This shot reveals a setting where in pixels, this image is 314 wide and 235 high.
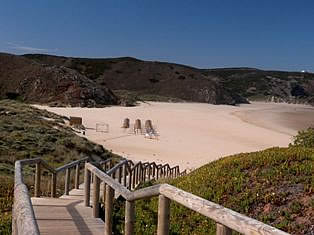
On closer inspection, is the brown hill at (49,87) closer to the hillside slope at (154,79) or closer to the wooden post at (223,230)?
the hillside slope at (154,79)

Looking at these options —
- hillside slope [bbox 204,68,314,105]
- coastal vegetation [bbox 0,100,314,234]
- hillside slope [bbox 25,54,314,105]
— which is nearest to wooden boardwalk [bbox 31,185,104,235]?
coastal vegetation [bbox 0,100,314,234]

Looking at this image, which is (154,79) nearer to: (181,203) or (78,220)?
(78,220)

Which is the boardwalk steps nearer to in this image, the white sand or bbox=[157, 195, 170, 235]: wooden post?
bbox=[157, 195, 170, 235]: wooden post

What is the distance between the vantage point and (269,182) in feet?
20.4

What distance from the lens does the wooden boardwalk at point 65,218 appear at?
531 cm

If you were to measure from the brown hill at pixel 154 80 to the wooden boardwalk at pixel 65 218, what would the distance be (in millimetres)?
68949

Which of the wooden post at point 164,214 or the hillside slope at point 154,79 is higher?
the hillside slope at point 154,79

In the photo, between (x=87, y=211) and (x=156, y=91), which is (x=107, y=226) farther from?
(x=156, y=91)

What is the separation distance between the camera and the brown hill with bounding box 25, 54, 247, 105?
84875 millimetres

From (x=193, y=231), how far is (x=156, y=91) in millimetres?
80782

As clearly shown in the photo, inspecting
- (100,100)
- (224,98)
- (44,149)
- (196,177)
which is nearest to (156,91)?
(224,98)

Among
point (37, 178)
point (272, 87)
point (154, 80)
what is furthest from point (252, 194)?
point (272, 87)

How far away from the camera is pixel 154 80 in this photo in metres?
92.3

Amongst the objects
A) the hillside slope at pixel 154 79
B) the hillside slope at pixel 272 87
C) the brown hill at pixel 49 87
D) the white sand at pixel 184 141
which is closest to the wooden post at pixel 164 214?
the white sand at pixel 184 141
